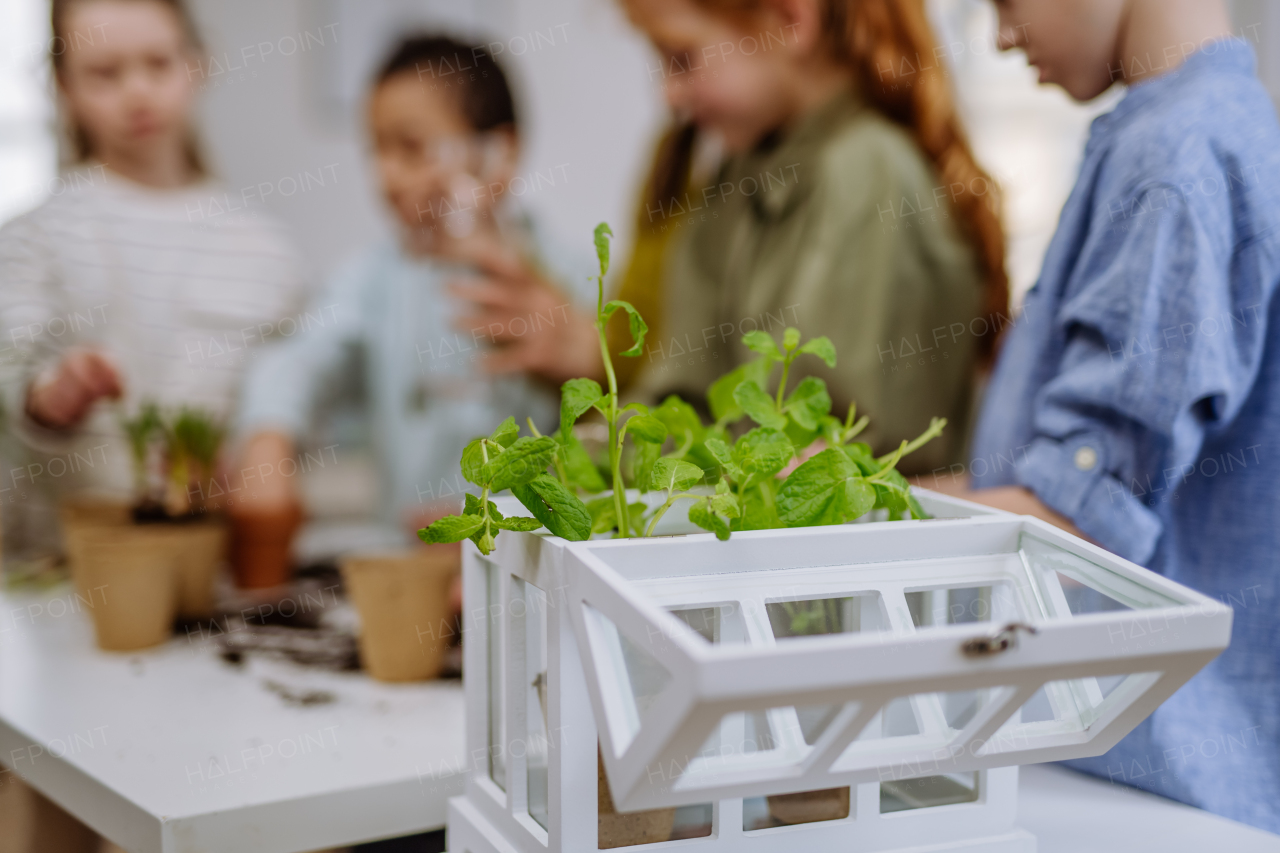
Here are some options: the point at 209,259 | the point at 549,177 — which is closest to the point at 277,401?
the point at 209,259

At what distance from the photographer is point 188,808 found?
561mm

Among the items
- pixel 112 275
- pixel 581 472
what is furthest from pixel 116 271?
pixel 581 472

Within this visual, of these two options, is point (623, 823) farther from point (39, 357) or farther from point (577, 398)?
point (39, 357)

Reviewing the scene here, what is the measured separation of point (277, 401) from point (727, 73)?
93 centimetres

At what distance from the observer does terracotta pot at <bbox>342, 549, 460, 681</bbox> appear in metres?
0.79

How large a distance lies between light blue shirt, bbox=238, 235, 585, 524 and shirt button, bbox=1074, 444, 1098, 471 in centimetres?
122

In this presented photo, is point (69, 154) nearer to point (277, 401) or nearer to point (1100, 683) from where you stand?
point (277, 401)

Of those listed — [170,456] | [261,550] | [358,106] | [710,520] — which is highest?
[358,106]

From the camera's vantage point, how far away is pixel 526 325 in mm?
1730

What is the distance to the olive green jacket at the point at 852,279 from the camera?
4.46ft

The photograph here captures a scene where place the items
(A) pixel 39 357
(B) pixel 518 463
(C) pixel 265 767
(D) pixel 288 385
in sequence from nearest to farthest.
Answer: (B) pixel 518 463 < (C) pixel 265 767 < (A) pixel 39 357 < (D) pixel 288 385

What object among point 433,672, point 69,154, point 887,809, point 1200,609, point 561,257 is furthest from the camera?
point 561,257

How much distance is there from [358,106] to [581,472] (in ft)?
4.63

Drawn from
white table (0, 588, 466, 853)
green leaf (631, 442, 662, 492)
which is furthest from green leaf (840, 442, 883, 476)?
white table (0, 588, 466, 853)
